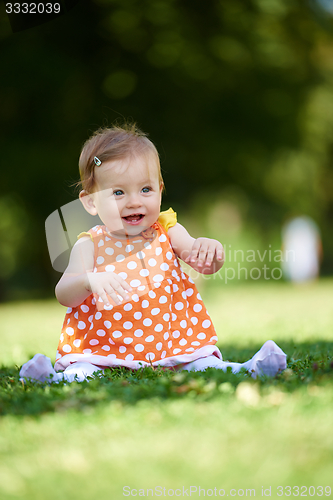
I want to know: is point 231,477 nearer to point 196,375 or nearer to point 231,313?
point 196,375

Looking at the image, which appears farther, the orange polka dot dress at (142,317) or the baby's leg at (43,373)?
the orange polka dot dress at (142,317)

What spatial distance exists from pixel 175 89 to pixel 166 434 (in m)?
11.7

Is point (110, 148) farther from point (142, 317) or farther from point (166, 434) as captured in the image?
point (166, 434)

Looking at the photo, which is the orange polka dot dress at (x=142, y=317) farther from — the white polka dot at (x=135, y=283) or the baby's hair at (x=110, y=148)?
the baby's hair at (x=110, y=148)

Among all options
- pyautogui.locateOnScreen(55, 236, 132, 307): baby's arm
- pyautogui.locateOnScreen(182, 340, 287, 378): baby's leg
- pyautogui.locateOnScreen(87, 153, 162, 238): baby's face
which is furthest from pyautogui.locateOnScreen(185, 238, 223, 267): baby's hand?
pyautogui.locateOnScreen(182, 340, 287, 378): baby's leg

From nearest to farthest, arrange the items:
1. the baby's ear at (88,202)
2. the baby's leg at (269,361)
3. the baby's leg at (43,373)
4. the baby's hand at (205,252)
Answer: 1. the baby's leg at (269,361)
2. the baby's leg at (43,373)
3. the baby's hand at (205,252)
4. the baby's ear at (88,202)

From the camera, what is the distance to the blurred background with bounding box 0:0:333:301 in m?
11.9

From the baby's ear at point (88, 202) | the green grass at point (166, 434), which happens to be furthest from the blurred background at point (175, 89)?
the green grass at point (166, 434)

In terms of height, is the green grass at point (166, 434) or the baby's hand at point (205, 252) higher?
the baby's hand at point (205, 252)

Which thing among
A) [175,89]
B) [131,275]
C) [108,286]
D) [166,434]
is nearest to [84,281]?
[108,286]

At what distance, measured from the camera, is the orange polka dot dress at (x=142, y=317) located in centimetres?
339

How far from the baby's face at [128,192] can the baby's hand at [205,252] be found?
379 mm

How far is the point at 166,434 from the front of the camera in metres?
1.91

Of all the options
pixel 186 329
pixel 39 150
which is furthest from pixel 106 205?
pixel 39 150
